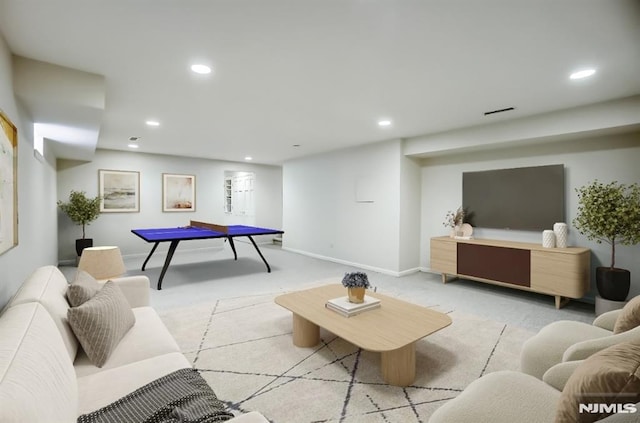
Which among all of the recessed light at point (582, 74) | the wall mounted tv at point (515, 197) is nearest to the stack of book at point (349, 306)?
the recessed light at point (582, 74)

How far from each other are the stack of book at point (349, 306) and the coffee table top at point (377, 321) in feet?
0.10

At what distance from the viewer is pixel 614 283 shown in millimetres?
3189

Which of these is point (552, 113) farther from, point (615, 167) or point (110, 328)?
point (110, 328)

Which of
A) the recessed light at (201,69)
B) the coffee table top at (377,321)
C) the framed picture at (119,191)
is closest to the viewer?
the coffee table top at (377,321)

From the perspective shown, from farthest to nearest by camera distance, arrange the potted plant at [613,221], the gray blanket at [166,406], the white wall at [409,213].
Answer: the white wall at [409,213], the potted plant at [613,221], the gray blanket at [166,406]

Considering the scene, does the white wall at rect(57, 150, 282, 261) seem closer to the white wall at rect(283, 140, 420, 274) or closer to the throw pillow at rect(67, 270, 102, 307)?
the white wall at rect(283, 140, 420, 274)

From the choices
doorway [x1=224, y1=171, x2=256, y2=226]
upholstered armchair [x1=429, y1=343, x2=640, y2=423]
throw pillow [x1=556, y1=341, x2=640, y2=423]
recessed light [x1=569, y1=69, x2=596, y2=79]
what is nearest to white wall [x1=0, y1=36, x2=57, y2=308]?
upholstered armchair [x1=429, y1=343, x2=640, y2=423]

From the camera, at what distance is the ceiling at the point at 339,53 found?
1.80 m

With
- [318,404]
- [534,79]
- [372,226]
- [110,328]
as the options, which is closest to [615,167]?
[534,79]

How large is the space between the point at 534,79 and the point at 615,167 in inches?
76.9

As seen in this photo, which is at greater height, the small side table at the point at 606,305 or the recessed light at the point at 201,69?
the recessed light at the point at 201,69

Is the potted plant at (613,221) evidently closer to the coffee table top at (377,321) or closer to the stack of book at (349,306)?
the coffee table top at (377,321)

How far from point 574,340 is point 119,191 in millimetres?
7762

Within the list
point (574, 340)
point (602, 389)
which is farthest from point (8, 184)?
point (574, 340)
